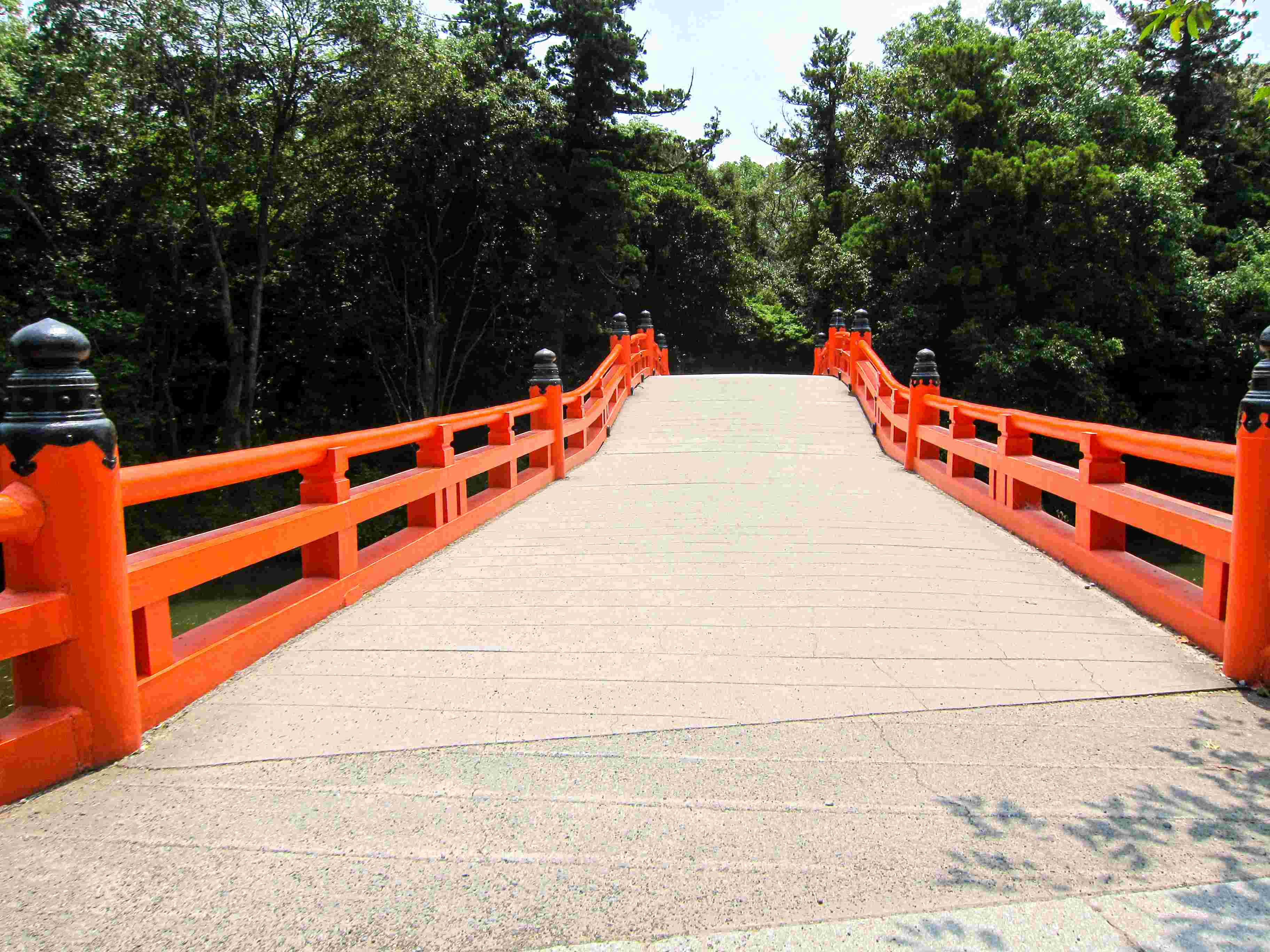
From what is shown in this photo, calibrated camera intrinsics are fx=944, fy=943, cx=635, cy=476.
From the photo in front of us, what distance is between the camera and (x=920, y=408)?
9.72 metres

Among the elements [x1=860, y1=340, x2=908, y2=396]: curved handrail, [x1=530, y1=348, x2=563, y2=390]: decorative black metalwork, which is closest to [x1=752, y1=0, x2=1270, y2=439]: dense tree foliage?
[x1=860, y1=340, x2=908, y2=396]: curved handrail

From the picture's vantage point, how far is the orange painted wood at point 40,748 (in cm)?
274

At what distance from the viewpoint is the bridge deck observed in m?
3.49

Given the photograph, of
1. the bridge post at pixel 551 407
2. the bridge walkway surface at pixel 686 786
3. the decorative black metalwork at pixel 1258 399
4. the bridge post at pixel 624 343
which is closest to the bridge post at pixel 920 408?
the bridge post at pixel 551 407

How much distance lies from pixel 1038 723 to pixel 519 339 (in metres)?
24.1

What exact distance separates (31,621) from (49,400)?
26.2 inches

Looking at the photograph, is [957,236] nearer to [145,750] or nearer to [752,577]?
[752,577]

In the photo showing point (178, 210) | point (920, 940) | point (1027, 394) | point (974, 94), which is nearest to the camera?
point (920, 940)

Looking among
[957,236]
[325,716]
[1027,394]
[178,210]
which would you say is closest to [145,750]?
[325,716]

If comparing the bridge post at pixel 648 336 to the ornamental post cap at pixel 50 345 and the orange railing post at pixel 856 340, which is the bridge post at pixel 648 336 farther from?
the ornamental post cap at pixel 50 345

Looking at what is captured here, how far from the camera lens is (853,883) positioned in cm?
239

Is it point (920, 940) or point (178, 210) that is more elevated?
point (178, 210)

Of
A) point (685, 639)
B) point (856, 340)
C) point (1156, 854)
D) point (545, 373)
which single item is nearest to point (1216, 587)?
point (1156, 854)

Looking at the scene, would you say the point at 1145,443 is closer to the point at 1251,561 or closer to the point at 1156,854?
the point at 1251,561
